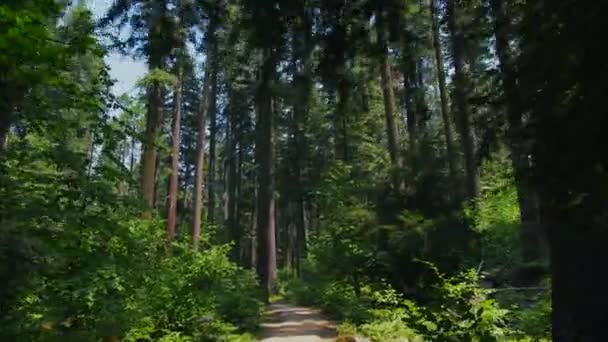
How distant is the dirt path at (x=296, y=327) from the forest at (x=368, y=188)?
1.59ft

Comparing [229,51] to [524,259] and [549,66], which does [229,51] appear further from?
[524,259]

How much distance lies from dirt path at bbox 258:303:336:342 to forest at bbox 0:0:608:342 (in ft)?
1.59

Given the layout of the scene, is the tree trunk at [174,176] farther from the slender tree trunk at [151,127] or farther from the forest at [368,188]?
the slender tree trunk at [151,127]

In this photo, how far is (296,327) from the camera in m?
12.5

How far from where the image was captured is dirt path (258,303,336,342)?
35.9 ft

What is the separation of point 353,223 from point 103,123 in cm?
862

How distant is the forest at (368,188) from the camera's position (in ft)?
10.8

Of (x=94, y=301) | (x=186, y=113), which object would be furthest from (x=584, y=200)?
(x=186, y=113)

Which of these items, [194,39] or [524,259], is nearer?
[194,39]

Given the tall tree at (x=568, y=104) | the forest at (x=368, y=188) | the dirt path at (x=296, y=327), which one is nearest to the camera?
the tall tree at (x=568, y=104)

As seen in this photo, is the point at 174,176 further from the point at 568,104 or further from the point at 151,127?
the point at 568,104

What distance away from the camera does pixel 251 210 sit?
38.7m

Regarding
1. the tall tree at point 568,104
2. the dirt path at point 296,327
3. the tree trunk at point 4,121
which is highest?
the tree trunk at point 4,121

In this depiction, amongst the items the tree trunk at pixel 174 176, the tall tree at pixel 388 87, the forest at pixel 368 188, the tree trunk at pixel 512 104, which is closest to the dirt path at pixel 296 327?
the forest at pixel 368 188
